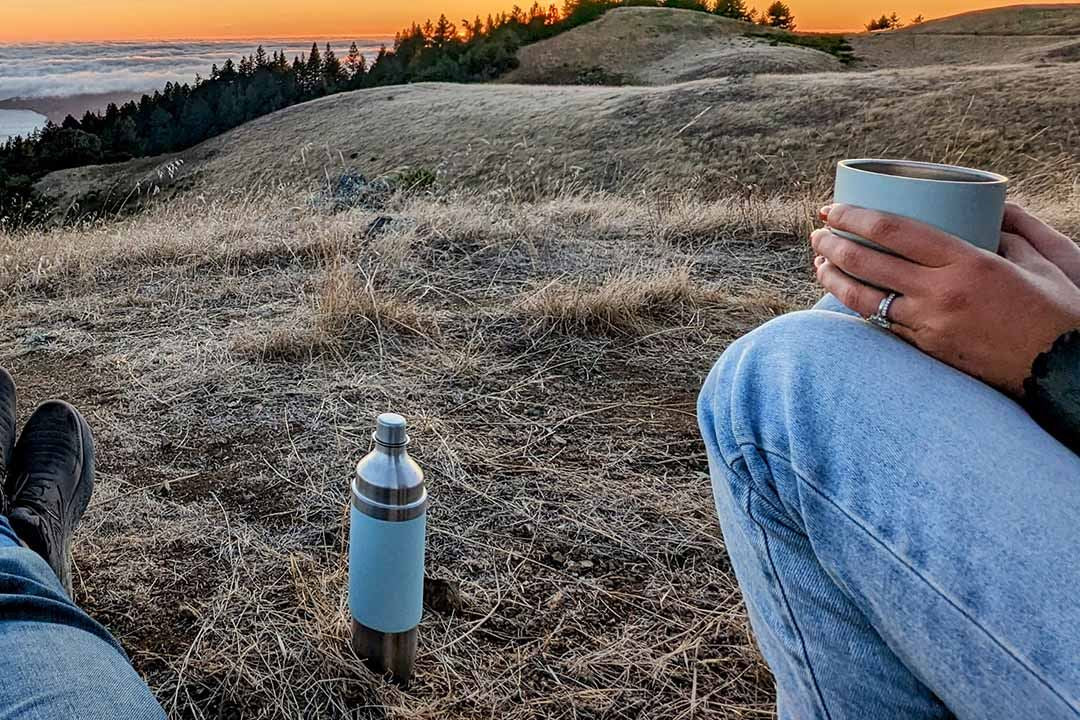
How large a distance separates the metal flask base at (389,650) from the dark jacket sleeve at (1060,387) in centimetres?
90

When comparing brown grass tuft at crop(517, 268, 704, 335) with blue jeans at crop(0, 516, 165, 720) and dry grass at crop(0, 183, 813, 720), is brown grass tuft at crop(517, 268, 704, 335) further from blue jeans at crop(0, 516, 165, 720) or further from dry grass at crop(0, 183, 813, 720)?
blue jeans at crop(0, 516, 165, 720)

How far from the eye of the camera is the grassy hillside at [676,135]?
→ 1206 cm

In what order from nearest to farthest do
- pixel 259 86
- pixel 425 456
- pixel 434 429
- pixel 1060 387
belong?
pixel 1060 387, pixel 425 456, pixel 434 429, pixel 259 86

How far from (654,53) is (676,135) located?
26823 mm

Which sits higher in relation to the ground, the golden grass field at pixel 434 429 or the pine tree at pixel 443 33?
the pine tree at pixel 443 33

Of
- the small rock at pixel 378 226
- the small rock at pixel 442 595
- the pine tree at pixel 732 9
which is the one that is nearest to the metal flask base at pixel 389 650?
the small rock at pixel 442 595

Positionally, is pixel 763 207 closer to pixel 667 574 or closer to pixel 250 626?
pixel 667 574

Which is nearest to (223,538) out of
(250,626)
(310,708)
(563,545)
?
(250,626)

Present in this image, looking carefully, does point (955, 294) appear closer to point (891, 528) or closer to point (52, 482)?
point (891, 528)

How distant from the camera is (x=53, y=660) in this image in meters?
0.78

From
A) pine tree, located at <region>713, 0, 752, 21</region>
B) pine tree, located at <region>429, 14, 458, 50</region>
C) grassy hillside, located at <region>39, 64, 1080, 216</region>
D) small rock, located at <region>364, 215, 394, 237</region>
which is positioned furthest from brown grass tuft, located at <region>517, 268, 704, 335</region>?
pine tree, located at <region>713, 0, 752, 21</region>

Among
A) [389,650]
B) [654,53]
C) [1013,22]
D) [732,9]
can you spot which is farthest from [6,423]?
[732,9]

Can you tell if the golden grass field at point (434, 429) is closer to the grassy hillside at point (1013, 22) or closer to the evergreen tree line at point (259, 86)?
the evergreen tree line at point (259, 86)

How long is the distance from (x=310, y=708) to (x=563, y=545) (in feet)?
1.91
